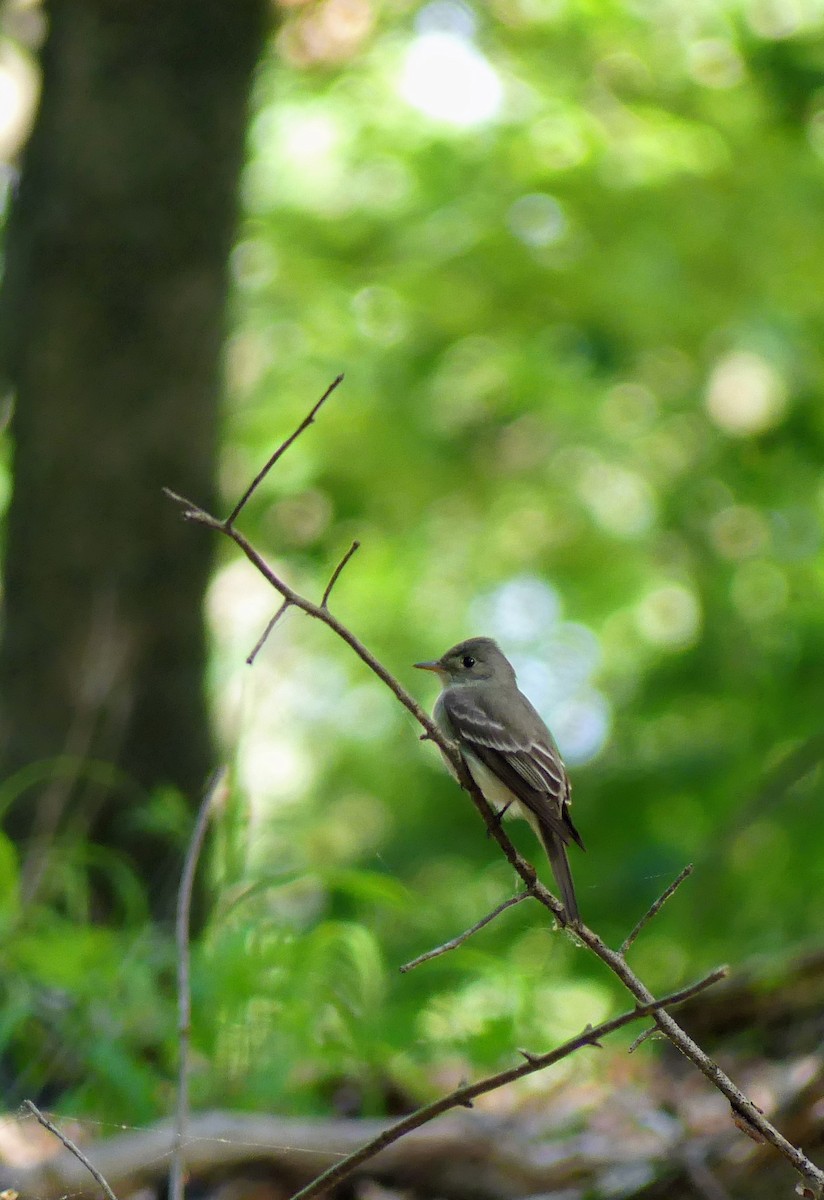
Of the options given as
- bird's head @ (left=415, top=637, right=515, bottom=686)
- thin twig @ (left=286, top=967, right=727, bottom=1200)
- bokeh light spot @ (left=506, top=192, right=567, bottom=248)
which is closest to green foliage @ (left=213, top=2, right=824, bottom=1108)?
bokeh light spot @ (left=506, top=192, right=567, bottom=248)

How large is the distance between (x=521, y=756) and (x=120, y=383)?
3.29 m

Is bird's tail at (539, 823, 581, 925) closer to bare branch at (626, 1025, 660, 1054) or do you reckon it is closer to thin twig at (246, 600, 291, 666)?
bare branch at (626, 1025, 660, 1054)

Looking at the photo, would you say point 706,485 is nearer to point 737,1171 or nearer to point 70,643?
point 70,643

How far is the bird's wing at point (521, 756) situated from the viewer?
97.3 inches

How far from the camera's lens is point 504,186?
21.3 feet

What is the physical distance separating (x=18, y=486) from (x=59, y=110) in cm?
171

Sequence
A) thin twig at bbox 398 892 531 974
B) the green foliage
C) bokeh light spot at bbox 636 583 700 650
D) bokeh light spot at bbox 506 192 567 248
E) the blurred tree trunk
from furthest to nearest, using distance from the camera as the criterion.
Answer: bokeh light spot at bbox 636 583 700 650 → bokeh light spot at bbox 506 192 567 248 → the green foliage → the blurred tree trunk → thin twig at bbox 398 892 531 974

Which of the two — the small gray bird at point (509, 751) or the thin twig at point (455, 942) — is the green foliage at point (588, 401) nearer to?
the small gray bird at point (509, 751)

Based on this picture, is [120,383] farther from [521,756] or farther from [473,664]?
[521,756]

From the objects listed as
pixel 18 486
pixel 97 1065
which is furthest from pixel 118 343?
pixel 97 1065

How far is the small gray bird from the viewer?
2.47 metres

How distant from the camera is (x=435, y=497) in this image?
7.12 meters

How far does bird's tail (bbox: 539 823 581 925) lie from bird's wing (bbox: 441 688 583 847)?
3 cm

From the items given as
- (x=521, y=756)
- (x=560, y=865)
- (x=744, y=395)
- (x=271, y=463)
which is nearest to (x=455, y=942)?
(x=271, y=463)
